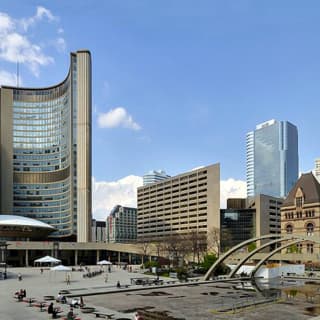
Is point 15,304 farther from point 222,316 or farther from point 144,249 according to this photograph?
point 144,249

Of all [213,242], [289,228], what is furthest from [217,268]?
[213,242]

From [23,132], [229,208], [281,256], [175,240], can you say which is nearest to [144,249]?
[175,240]

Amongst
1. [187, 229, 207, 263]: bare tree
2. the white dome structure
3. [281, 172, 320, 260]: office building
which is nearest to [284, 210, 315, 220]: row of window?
[281, 172, 320, 260]: office building

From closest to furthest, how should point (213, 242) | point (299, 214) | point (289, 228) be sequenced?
point (299, 214) < point (289, 228) < point (213, 242)

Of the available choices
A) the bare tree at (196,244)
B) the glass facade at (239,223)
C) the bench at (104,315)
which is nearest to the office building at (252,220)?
the glass facade at (239,223)

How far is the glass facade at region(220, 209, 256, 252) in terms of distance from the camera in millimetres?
161875

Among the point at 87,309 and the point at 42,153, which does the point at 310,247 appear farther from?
the point at 42,153

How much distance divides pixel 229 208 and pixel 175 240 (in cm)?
6219

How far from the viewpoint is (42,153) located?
17175 centimetres

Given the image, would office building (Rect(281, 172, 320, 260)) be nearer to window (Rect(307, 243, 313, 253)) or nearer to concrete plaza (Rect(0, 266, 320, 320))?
window (Rect(307, 243, 313, 253))

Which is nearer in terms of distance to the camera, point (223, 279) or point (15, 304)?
point (15, 304)

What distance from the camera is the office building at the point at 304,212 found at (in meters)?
108

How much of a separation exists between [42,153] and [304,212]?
10493 cm

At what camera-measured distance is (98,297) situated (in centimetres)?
4334
